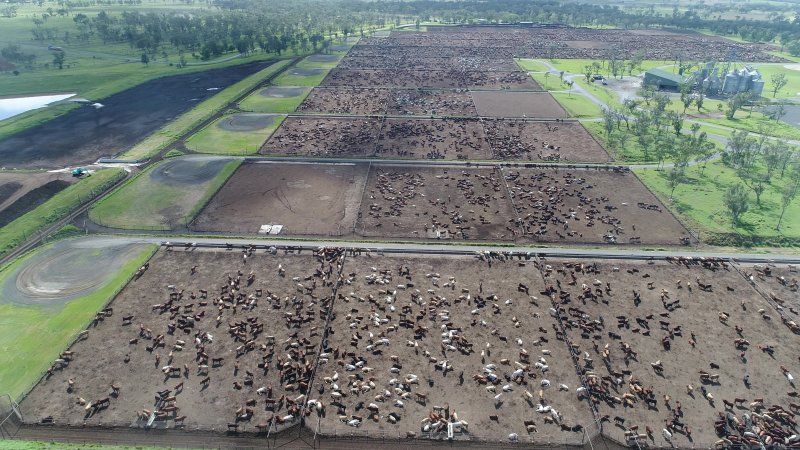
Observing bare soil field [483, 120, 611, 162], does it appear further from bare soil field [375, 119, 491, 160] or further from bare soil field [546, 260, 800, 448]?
bare soil field [546, 260, 800, 448]

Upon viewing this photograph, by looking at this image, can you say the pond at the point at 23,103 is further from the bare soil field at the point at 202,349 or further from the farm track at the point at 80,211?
the bare soil field at the point at 202,349

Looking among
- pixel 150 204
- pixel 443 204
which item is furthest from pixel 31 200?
pixel 443 204

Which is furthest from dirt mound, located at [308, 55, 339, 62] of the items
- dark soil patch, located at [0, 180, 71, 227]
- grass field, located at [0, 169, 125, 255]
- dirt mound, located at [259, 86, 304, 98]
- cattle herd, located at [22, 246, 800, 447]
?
cattle herd, located at [22, 246, 800, 447]

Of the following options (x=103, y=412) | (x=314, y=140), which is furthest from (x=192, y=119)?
(x=103, y=412)

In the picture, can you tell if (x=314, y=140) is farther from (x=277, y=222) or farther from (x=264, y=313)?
(x=264, y=313)

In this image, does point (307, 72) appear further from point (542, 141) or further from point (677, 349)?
point (677, 349)

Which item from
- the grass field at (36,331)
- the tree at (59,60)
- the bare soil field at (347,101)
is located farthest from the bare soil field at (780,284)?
the tree at (59,60)
